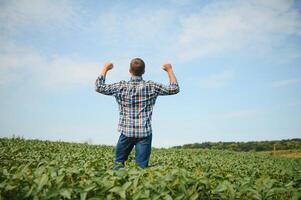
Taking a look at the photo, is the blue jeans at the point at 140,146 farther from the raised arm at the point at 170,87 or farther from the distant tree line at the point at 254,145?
the distant tree line at the point at 254,145

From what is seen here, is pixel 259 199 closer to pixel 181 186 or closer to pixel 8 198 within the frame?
pixel 181 186

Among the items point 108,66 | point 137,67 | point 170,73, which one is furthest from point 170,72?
point 108,66

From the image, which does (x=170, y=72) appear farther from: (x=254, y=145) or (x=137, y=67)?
(x=254, y=145)

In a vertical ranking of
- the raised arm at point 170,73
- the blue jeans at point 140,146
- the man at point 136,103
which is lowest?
the blue jeans at point 140,146

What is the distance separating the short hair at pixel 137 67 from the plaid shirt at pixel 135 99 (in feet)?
0.28

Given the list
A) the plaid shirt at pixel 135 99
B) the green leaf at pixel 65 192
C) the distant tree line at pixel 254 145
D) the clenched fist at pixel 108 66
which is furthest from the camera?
the distant tree line at pixel 254 145

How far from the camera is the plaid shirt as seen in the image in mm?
5348

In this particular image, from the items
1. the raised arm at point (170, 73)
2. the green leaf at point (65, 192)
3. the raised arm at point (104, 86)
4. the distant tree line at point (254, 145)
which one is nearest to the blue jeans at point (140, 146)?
the raised arm at point (104, 86)

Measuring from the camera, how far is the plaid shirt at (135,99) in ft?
17.5

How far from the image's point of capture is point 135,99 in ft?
17.7

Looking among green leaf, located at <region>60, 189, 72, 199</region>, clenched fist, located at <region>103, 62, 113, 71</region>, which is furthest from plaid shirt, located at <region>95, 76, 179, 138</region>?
green leaf, located at <region>60, 189, 72, 199</region>

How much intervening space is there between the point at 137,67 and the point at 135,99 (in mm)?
545

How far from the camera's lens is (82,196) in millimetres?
3121

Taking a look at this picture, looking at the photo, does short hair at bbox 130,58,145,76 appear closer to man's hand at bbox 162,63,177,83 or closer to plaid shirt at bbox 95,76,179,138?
plaid shirt at bbox 95,76,179,138
